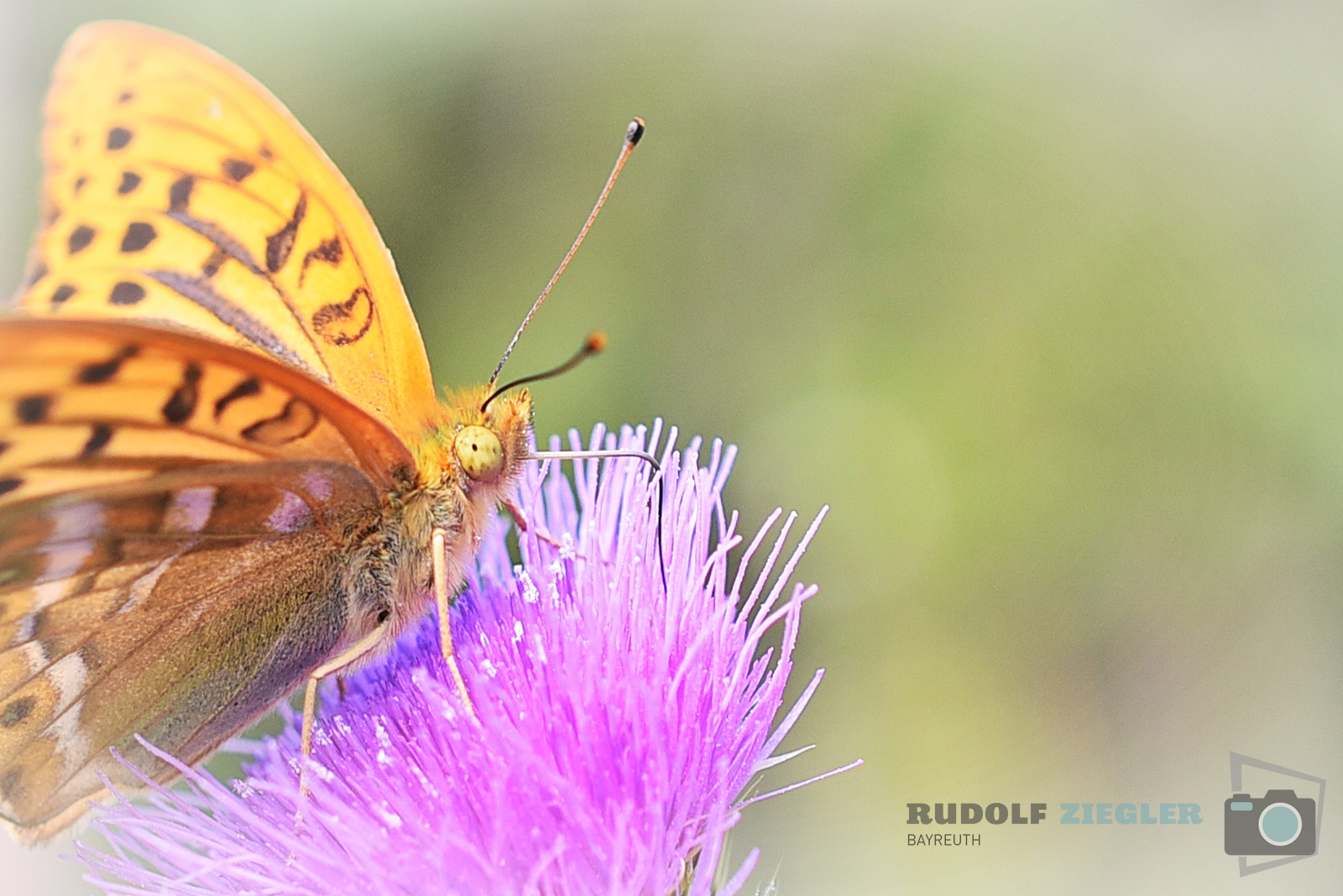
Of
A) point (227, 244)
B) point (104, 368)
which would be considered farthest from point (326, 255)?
point (104, 368)

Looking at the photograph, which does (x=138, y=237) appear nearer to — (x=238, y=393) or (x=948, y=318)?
(x=238, y=393)

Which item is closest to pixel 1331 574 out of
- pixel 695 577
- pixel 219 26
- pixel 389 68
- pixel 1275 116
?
pixel 1275 116

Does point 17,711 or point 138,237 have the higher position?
point 138,237

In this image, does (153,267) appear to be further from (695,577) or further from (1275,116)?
(1275,116)

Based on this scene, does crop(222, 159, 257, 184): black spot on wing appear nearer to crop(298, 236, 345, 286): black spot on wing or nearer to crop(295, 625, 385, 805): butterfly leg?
crop(298, 236, 345, 286): black spot on wing

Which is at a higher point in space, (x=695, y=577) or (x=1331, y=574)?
(x=1331, y=574)
